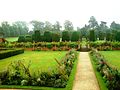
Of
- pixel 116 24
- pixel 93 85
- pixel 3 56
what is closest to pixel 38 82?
pixel 93 85

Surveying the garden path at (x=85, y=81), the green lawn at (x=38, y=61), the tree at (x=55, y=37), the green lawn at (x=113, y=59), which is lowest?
the garden path at (x=85, y=81)

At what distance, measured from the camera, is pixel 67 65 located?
13289 millimetres

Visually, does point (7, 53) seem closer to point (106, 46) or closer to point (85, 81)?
point (85, 81)

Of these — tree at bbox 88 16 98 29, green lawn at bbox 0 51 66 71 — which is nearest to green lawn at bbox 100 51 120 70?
green lawn at bbox 0 51 66 71

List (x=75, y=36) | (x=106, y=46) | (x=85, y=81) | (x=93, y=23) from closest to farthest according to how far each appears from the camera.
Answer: (x=85, y=81), (x=106, y=46), (x=75, y=36), (x=93, y=23)

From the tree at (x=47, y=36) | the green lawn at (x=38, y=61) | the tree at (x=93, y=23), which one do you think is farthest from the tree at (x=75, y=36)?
the tree at (x=93, y=23)

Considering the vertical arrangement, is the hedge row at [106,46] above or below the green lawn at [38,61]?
above

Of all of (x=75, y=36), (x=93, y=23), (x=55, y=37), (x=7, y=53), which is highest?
(x=93, y=23)

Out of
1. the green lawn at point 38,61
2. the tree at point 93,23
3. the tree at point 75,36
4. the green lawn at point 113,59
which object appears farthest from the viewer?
the tree at point 93,23

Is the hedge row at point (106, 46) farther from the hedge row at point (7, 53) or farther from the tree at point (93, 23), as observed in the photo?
the tree at point (93, 23)

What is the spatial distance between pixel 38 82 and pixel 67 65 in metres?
3.73

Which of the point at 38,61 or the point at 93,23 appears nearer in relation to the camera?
the point at 38,61

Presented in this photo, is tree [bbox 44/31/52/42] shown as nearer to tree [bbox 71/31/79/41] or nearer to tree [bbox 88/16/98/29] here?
tree [bbox 71/31/79/41]

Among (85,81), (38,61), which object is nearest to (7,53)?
(38,61)
